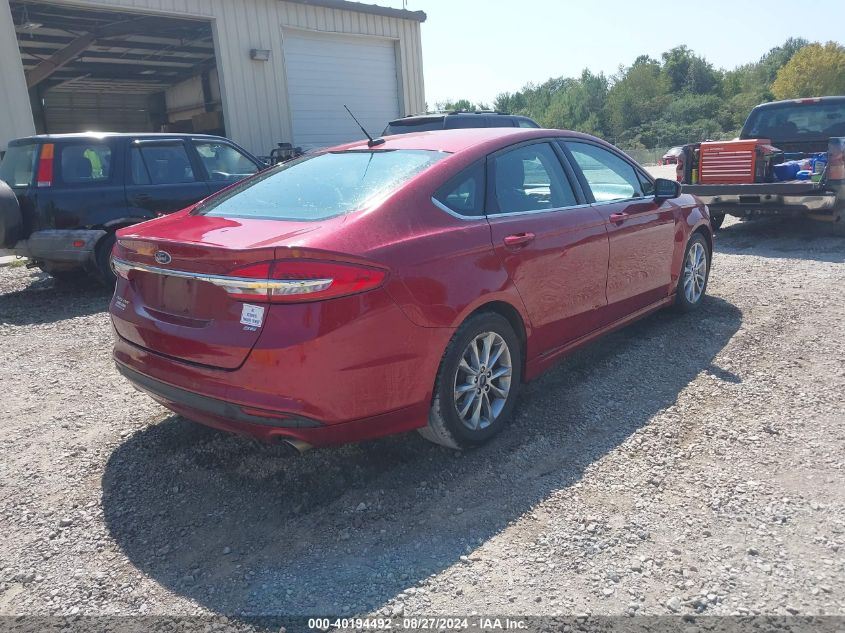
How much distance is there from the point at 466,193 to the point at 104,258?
5.37 m

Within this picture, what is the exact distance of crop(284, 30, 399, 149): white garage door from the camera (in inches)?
575

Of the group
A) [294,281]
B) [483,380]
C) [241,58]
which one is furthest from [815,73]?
[294,281]

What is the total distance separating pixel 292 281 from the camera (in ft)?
9.23

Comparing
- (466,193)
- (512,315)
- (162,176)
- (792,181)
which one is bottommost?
(512,315)

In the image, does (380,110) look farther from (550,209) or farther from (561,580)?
(561,580)

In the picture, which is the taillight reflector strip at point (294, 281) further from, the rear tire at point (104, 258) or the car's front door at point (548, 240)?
the rear tire at point (104, 258)

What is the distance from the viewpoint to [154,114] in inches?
877

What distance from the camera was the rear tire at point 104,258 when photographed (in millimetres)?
7426

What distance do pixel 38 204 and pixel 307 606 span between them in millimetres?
6237

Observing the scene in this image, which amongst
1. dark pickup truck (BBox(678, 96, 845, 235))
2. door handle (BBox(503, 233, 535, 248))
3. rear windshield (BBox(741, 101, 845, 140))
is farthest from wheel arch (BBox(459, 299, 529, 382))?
rear windshield (BBox(741, 101, 845, 140))

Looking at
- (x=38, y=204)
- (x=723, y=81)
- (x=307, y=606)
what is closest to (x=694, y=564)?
(x=307, y=606)

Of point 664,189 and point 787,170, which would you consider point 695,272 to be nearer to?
point 664,189

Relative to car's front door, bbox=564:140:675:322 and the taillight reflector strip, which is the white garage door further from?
the taillight reflector strip

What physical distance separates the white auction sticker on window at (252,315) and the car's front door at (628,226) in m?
2.52
